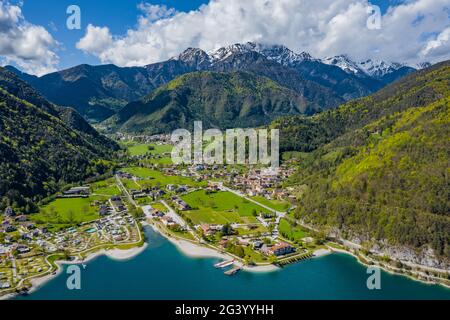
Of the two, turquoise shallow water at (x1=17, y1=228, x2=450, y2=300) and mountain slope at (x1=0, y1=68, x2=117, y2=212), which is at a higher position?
mountain slope at (x1=0, y1=68, x2=117, y2=212)

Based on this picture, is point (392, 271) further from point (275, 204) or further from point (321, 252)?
point (275, 204)

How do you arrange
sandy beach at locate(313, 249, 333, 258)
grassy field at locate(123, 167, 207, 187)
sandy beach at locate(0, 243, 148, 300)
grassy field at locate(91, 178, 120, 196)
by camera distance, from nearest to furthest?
sandy beach at locate(0, 243, 148, 300) → sandy beach at locate(313, 249, 333, 258) → grassy field at locate(91, 178, 120, 196) → grassy field at locate(123, 167, 207, 187)

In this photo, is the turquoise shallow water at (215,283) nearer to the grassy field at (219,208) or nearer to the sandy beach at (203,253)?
the sandy beach at (203,253)

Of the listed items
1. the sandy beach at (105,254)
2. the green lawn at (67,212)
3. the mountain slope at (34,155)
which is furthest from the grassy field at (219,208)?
the mountain slope at (34,155)

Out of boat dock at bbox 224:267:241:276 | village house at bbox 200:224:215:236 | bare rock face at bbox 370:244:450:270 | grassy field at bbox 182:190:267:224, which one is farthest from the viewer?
grassy field at bbox 182:190:267:224

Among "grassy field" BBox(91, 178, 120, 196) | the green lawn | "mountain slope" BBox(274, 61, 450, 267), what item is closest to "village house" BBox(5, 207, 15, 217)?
the green lawn

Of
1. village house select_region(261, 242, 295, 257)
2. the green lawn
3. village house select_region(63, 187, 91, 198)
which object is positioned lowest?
village house select_region(261, 242, 295, 257)

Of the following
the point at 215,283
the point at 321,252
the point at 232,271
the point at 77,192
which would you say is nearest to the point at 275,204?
the point at 321,252

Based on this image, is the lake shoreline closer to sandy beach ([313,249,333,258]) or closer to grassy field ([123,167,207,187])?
sandy beach ([313,249,333,258])
